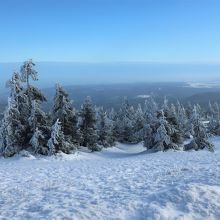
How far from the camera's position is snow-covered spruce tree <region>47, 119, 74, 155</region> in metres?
30.3

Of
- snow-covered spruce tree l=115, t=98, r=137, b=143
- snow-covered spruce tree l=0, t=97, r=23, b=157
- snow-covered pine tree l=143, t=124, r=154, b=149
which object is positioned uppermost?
snow-covered spruce tree l=0, t=97, r=23, b=157

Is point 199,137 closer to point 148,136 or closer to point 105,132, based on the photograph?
point 148,136

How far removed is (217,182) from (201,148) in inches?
1032

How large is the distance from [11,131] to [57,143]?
14.6ft

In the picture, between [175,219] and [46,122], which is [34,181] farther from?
[46,122]

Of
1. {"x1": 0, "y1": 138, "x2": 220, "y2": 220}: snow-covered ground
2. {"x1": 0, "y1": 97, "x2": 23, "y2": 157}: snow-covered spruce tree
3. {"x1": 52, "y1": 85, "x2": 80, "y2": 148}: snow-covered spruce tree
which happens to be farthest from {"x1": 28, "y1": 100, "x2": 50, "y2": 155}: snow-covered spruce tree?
{"x1": 0, "y1": 138, "x2": 220, "y2": 220}: snow-covered ground

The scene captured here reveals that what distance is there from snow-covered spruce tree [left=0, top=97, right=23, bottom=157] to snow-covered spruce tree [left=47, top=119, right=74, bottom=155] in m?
3.28

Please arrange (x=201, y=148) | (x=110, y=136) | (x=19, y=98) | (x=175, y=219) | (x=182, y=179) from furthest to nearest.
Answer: (x=110, y=136) < (x=201, y=148) < (x=19, y=98) < (x=182, y=179) < (x=175, y=219)

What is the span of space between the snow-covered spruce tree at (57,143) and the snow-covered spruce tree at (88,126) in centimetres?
982

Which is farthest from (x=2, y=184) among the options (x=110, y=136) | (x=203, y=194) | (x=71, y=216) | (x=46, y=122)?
(x=110, y=136)

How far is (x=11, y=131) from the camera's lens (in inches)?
1203

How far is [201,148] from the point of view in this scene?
39.5 meters

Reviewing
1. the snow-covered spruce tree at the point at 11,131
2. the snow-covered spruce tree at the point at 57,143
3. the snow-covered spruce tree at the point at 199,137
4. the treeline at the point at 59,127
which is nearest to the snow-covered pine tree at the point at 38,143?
the treeline at the point at 59,127

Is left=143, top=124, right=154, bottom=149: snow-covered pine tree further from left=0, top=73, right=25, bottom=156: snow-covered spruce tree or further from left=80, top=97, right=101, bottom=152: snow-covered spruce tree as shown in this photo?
left=0, top=73, right=25, bottom=156: snow-covered spruce tree
